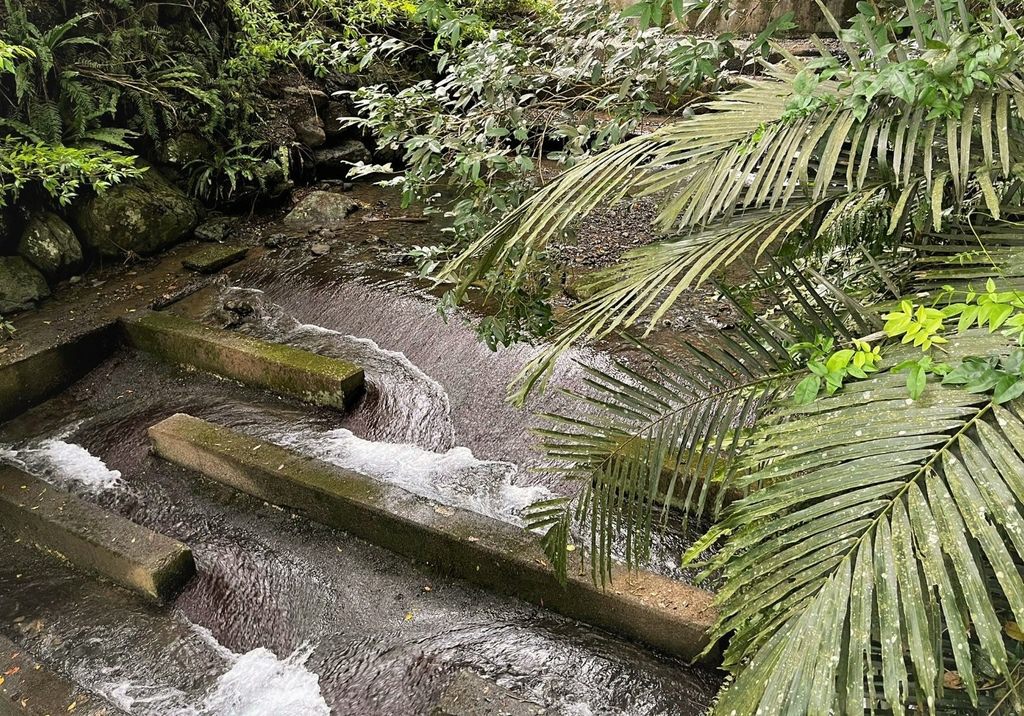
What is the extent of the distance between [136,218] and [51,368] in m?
1.89

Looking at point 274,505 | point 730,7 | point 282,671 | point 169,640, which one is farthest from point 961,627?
point 274,505

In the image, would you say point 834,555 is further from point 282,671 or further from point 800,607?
point 282,671

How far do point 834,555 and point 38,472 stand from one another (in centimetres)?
475

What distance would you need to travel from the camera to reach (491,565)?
10.5 feet

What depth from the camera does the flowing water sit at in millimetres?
2898

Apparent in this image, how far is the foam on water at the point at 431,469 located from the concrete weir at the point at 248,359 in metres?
0.31

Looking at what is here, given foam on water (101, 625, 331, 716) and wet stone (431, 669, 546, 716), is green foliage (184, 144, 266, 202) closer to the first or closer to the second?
foam on water (101, 625, 331, 716)

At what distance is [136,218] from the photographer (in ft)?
20.7

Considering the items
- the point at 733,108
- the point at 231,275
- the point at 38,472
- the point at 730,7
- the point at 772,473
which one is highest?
the point at 730,7

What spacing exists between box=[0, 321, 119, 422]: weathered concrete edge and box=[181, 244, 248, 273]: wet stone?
3.43 ft

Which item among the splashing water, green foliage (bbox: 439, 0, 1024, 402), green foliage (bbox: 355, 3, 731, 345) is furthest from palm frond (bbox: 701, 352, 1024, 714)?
the splashing water

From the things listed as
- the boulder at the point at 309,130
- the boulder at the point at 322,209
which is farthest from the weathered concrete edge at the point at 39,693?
the boulder at the point at 309,130

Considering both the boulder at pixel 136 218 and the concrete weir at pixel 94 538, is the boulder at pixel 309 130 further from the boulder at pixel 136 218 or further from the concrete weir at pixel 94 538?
the concrete weir at pixel 94 538

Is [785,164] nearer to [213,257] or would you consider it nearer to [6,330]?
[6,330]
